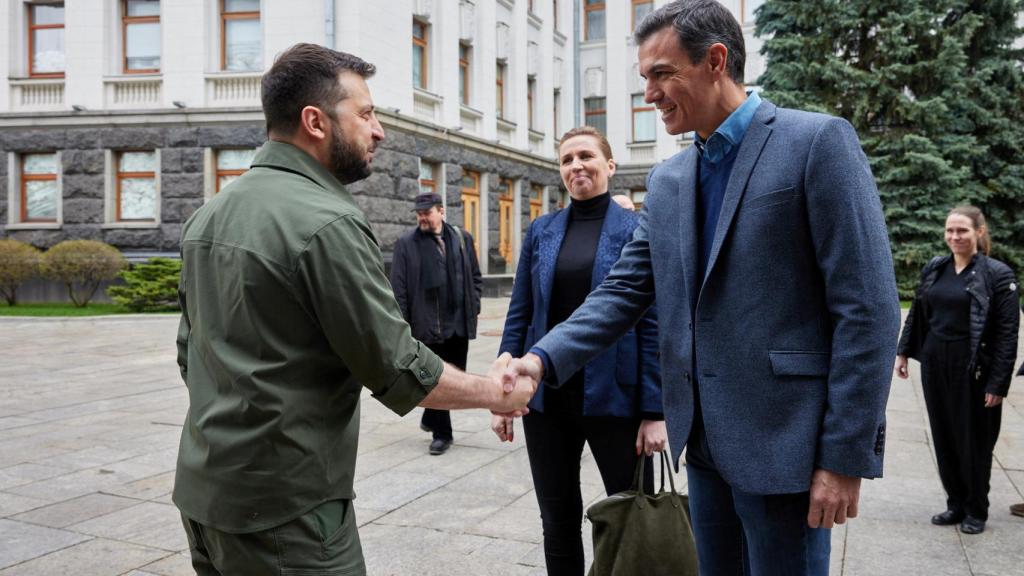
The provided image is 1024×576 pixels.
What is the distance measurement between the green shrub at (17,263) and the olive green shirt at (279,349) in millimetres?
19633

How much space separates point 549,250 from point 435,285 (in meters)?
3.78

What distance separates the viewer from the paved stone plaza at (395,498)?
13.8 feet

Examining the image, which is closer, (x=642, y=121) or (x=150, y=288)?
(x=150, y=288)

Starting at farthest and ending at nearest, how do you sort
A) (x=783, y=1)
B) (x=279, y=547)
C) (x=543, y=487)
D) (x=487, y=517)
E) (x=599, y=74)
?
1. (x=599, y=74)
2. (x=783, y=1)
3. (x=487, y=517)
4. (x=543, y=487)
5. (x=279, y=547)

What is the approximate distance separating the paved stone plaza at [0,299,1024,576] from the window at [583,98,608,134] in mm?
24252

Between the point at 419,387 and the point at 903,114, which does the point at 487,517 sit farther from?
the point at 903,114

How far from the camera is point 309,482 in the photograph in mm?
1979

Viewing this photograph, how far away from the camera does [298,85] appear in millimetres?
2150

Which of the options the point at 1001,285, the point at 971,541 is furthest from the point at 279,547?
the point at 1001,285

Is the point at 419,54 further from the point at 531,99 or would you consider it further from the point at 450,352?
the point at 450,352

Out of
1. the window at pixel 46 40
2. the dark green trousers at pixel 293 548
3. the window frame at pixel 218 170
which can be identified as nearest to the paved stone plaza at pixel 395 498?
the dark green trousers at pixel 293 548

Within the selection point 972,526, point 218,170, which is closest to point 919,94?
point 218,170

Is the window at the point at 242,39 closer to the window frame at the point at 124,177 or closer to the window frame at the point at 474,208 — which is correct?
the window frame at the point at 124,177

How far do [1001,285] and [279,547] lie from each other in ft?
15.4
